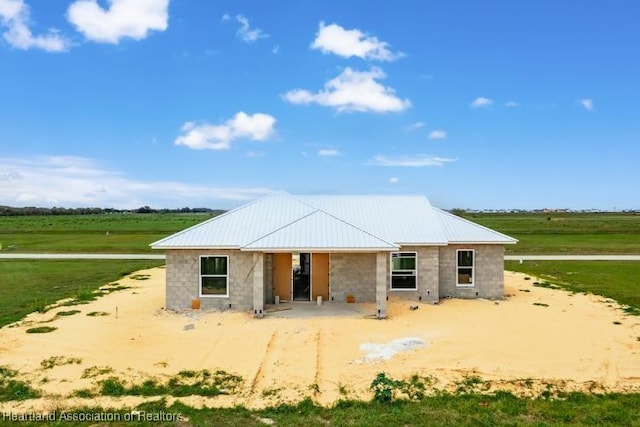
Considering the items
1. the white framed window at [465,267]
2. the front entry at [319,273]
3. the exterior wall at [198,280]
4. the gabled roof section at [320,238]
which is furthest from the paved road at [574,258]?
the exterior wall at [198,280]

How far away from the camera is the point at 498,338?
14.7 meters

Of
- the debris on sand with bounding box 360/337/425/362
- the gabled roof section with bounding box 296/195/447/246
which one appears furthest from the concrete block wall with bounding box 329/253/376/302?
the debris on sand with bounding box 360/337/425/362

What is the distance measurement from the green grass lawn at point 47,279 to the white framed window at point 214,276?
657 centimetres

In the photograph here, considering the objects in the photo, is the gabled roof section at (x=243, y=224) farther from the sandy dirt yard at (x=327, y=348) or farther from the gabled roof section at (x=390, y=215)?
the sandy dirt yard at (x=327, y=348)

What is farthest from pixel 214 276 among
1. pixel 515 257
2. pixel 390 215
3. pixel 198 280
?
pixel 515 257

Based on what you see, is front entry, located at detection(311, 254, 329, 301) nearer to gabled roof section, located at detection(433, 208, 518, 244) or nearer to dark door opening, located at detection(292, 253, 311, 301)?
dark door opening, located at detection(292, 253, 311, 301)

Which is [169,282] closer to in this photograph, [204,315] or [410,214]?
[204,315]

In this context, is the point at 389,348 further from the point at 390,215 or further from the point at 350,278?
the point at 390,215

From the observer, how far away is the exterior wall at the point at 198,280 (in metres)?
18.4

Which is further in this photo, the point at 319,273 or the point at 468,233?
the point at 468,233

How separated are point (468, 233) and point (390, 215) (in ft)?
11.7

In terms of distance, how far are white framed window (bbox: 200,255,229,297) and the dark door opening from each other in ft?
10.2

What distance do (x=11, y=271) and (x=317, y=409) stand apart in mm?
26753

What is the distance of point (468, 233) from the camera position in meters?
21.6
